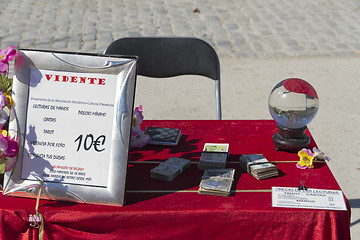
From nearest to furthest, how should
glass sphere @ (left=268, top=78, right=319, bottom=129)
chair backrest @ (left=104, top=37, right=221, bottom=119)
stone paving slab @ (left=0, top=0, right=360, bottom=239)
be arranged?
glass sphere @ (left=268, top=78, right=319, bottom=129) < chair backrest @ (left=104, top=37, right=221, bottom=119) < stone paving slab @ (left=0, top=0, right=360, bottom=239)

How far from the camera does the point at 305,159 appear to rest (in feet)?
7.21

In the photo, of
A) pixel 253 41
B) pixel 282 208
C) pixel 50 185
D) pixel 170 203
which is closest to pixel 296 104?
pixel 282 208

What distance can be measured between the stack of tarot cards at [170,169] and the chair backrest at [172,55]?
1.05 meters

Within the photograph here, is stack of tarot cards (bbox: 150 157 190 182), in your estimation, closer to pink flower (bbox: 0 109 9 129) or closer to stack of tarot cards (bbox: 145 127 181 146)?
stack of tarot cards (bbox: 145 127 181 146)

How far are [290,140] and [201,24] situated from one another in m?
5.11

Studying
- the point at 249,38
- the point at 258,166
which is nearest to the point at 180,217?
the point at 258,166

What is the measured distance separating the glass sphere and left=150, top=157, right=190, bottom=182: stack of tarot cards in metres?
0.44

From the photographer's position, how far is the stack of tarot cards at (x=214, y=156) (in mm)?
2182

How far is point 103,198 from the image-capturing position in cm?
190

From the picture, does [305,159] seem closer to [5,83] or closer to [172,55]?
[5,83]

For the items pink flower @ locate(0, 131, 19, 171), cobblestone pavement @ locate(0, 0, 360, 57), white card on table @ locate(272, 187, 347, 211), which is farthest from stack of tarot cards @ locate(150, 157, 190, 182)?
cobblestone pavement @ locate(0, 0, 360, 57)

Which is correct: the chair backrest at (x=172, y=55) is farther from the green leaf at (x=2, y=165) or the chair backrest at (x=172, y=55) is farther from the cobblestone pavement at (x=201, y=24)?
the cobblestone pavement at (x=201, y=24)

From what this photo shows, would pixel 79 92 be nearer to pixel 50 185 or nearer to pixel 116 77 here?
pixel 116 77

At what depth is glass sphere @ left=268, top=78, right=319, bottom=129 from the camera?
2.24 metres
